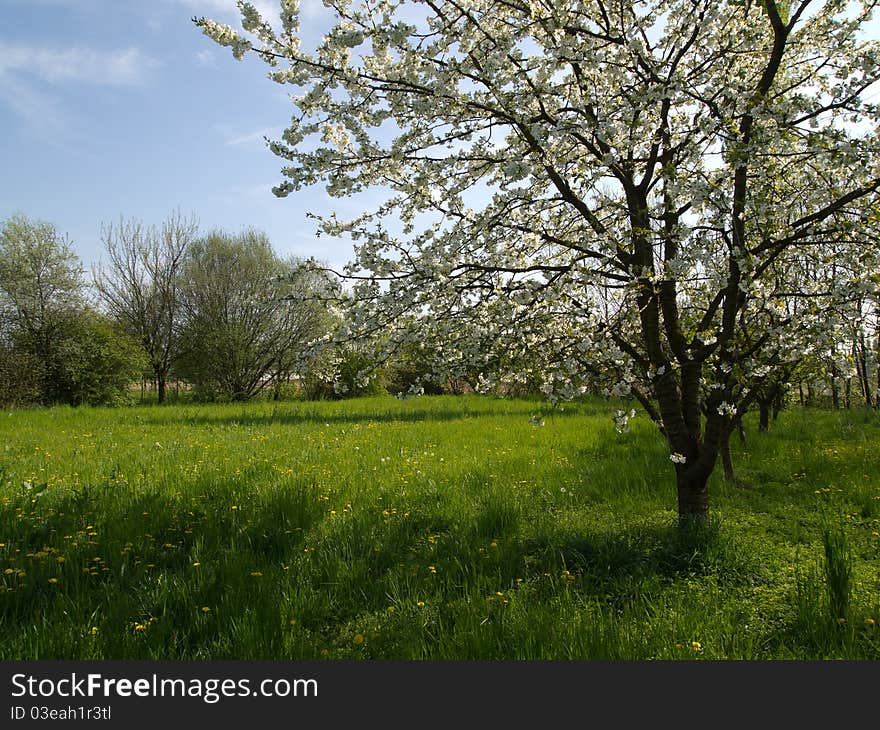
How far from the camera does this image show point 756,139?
12.1 feet

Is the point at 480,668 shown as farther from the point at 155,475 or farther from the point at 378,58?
the point at 155,475

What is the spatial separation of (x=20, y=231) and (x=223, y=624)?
2664 cm

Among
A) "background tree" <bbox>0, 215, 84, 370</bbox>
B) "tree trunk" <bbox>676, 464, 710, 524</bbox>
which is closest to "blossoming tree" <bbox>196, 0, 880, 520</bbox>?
"tree trunk" <bbox>676, 464, 710, 524</bbox>

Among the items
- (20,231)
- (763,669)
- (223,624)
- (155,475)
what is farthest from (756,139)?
(20,231)

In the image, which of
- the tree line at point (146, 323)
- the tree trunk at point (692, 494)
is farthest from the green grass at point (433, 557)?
the tree line at point (146, 323)

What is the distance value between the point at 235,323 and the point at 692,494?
23223 mm

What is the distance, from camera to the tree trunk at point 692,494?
4695 millimetres

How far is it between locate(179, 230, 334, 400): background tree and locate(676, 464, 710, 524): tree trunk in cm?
2063

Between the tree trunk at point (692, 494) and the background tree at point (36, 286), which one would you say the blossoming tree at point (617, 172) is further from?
the background tree at point (36, 286)

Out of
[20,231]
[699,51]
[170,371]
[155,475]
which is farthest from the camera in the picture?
[170,371]

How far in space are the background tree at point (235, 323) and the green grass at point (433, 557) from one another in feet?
53.3

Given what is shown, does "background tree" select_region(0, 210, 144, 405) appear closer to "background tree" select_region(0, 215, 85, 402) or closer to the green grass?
"background tree" select_region(0, 215, 85, 402)

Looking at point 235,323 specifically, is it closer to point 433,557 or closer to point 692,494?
point 433,557

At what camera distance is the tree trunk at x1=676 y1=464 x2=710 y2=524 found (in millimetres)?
4695
